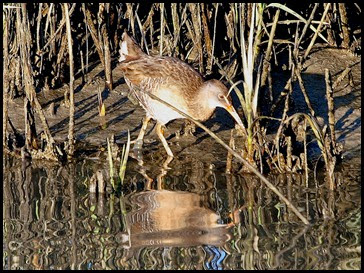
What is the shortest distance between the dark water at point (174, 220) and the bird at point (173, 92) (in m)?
0.49

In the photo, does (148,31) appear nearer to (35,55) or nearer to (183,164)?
(35,55)

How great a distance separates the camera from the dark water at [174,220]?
5.10m

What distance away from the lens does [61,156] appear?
6957 millimetres

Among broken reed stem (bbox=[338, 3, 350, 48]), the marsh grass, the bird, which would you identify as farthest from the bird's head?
broken reed stem (bbox=[338, 3, 350, 48])

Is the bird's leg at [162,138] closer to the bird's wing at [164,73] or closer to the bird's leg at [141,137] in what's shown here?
the bird's leg at [141,137]

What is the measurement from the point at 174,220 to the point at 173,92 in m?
1.79

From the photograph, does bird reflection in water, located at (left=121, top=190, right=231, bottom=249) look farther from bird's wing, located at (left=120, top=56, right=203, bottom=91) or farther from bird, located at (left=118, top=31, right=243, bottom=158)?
bird's wing, located at (left=120, top=56, right=203, bottom=91)

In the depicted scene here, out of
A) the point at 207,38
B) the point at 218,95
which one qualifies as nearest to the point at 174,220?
the point at 218,95

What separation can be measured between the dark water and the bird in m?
0.49

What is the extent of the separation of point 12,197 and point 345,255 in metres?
2.47

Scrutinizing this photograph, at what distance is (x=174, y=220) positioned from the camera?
19.0 ft

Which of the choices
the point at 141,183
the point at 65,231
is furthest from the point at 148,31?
the point at 65,231

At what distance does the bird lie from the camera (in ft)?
23.6

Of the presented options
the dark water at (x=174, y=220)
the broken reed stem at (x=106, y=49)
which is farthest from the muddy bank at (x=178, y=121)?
the dark water at (x=174, y=220)
